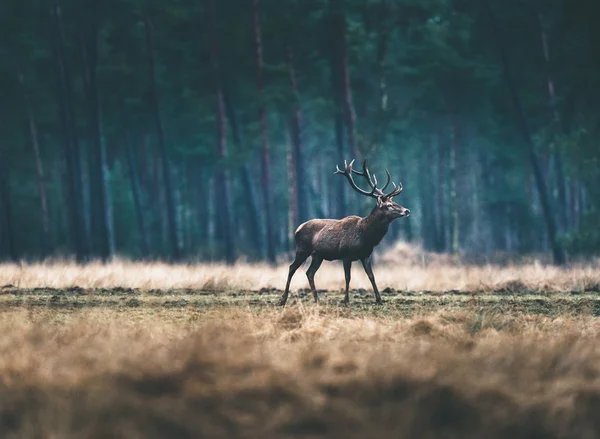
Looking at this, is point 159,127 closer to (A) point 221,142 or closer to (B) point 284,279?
(A) point 221,142

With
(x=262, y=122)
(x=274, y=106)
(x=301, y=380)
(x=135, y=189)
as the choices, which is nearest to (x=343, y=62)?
(x=274, y=106)

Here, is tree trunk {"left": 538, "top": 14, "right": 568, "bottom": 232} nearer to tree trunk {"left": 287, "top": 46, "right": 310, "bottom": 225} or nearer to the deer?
tree trunk {"left": 287, "top": 46, "right": 310, "bottom": 225}

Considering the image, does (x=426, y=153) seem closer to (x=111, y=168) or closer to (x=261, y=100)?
(x=111, y=168)

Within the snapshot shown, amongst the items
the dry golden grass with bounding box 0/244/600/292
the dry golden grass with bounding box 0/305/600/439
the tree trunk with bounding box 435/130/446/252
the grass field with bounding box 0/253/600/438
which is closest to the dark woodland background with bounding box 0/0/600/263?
the tree trunk with bounding box 435/130/446/252

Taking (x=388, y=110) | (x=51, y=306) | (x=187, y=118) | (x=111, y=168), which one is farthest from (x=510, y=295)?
(x=111, y=168)

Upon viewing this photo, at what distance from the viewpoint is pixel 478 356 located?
9.95m

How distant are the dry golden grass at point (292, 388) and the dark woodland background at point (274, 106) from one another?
981 inches

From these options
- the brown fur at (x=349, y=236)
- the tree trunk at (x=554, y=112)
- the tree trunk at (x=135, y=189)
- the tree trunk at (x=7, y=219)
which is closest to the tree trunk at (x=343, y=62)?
the tree trunk at (x=554, y=112)

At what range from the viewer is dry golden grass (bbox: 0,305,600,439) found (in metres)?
8.41

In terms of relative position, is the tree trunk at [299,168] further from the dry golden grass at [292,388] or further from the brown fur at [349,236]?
the dry golden grass at [292,388]

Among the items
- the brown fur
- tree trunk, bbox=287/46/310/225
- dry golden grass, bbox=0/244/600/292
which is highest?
tree trunk, bbox=287/46/310/225

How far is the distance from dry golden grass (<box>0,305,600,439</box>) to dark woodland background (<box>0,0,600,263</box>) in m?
24.9

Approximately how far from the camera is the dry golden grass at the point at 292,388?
8406 millimetres

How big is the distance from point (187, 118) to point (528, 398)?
167 ft
